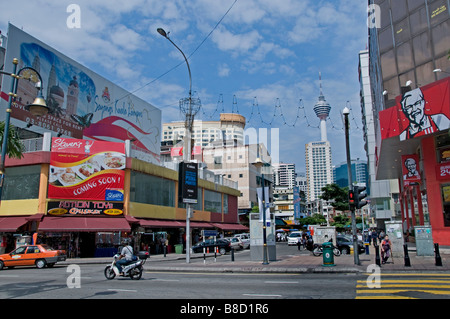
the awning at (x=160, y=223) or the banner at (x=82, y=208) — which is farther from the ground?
the banner at (x=82, y=208)

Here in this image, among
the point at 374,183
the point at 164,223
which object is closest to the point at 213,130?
the point at 374,183

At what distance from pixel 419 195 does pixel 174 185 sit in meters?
25.0

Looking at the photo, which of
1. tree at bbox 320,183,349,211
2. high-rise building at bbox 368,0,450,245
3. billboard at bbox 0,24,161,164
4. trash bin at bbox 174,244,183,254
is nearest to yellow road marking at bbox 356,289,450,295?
high-rise building at bbox 368,0,450,245

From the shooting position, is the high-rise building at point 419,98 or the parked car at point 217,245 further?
the parked car at point 217,245

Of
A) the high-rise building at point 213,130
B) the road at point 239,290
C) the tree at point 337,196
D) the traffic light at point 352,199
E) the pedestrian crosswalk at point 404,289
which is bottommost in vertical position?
the road at point 239,290

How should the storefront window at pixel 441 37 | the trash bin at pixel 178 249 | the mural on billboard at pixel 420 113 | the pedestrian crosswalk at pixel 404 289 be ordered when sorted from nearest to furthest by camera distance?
the pedestrian crosswalk at pixel 404 289
the mural on billboard at pixel 420 113
the storefront window at pixel 441 37
the trash bin at pixel 178 249

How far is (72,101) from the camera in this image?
4525 centimetres

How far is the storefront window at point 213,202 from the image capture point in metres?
51.1

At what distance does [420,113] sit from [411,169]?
6.57m

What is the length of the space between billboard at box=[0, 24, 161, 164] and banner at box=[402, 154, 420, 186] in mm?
24836

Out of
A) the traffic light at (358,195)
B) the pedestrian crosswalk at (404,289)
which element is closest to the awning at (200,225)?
the traffic light at (358,195)

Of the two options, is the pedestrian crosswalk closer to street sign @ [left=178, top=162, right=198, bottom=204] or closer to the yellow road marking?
the yellow road marking

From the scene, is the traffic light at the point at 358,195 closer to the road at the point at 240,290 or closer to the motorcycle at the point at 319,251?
the road at the point at 240,290

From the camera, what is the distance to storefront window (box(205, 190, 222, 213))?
5109 cm
